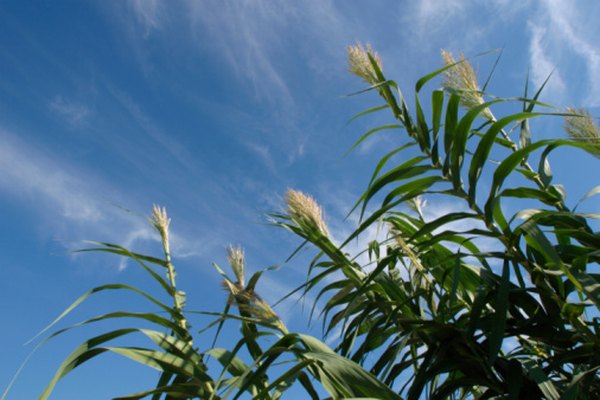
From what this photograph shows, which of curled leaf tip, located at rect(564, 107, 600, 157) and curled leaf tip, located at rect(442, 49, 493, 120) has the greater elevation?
curled leaf tip, located at rect(442, 49, 493, 120)

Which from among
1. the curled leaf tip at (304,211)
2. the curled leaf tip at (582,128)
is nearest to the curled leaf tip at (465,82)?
the curled leaf tip at (582,128)

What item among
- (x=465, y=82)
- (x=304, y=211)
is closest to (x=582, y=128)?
(x=465, y=82)

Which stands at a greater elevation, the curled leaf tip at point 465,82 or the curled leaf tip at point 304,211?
the curled leaf tip at point 465,82

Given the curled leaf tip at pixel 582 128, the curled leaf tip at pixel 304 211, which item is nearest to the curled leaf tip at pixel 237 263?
the curled leaf tip at pixel 304 211

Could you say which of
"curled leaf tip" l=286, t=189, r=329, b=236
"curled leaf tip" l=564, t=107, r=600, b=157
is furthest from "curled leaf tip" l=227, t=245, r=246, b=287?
"curled leaf tip" l=564, t=107, r=600, b=157

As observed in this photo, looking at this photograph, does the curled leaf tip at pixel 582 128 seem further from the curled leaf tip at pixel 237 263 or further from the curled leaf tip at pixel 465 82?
the curled leaf tip at pixel 237 263

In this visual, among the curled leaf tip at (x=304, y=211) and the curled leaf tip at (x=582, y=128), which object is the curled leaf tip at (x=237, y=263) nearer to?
the curled leaf tip at (x=304, y=211)

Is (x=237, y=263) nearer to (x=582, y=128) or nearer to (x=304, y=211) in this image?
(x=304, y=211)

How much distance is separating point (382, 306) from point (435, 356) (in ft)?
0.72

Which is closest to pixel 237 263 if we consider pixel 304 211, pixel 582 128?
pixel 304 211

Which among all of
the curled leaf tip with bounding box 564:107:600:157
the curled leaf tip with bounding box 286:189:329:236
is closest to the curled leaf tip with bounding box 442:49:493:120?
the curled leaf tip with bounding box 564:107:600:157

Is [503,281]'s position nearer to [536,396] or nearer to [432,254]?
[536,396]

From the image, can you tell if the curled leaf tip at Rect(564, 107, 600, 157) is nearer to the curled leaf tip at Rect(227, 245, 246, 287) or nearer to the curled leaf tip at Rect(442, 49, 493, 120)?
the curled leaf tip at Rect(442, 49, 493, 120)

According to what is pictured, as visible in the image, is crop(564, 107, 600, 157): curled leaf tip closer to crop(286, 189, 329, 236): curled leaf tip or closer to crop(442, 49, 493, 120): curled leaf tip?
crop(442, 49, 493, 120): curled leaf tip
